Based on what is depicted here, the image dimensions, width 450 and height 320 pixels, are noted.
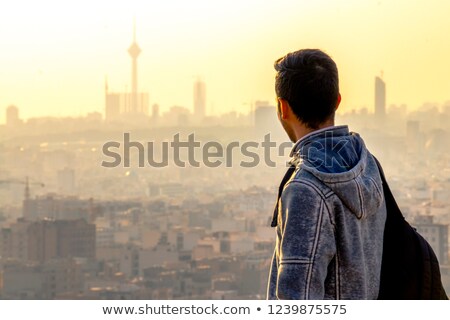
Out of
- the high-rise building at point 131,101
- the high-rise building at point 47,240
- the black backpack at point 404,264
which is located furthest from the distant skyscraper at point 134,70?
the black backpack at point 404,264

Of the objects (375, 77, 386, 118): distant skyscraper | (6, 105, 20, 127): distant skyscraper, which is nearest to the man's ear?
(375, 77, 386, 118): distant skyscraper

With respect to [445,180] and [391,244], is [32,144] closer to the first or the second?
[445,180]

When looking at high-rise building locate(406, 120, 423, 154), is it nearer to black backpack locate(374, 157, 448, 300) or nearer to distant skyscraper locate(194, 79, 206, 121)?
distant skyscraper locate(194, 79, 206, 121)

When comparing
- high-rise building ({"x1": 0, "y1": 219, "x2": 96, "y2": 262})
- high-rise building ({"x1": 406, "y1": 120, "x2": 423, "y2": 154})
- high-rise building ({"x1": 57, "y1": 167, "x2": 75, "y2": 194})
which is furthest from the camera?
high-rise building ({"x1": 57, "y1": 167, "x2": 75, "y2": 194})

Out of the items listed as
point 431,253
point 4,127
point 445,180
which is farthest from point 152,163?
point 431,253

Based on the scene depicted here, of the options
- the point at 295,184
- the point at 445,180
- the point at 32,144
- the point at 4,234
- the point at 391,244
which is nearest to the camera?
the point at 295,184

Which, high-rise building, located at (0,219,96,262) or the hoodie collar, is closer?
the hoodie collar

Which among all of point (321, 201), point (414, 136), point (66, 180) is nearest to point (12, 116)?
point (66, 180)

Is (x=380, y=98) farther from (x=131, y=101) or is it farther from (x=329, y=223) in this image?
(x=329, y=223)
